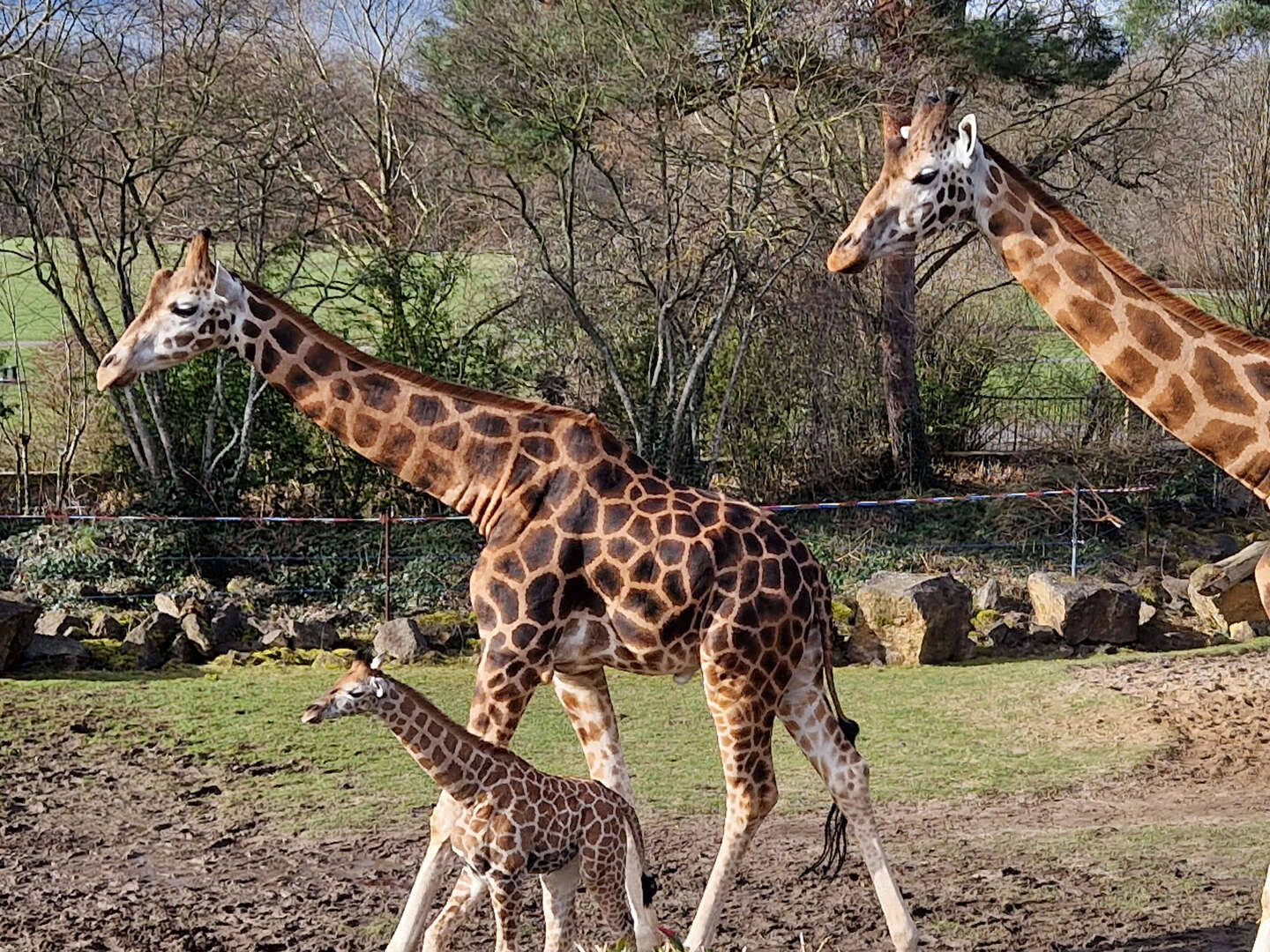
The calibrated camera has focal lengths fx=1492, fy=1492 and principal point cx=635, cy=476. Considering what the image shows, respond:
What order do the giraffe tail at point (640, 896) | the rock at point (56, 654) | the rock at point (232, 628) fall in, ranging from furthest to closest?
1. the rock at point (232, 628)
2. the rock at point (56, 654)
3. the giraffe tail at point (640, 896)

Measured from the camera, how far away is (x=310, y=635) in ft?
41.6

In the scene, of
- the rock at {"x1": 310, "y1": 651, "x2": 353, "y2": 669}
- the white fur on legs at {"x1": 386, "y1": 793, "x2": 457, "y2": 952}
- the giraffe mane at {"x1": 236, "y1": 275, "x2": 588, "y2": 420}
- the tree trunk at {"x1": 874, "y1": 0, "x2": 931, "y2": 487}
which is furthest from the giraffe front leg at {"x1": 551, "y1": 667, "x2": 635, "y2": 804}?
the tree trunk at {"x1": 874, "y1": 0, "x2": 931, "y2": 487}

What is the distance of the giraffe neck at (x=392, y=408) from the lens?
244 inches

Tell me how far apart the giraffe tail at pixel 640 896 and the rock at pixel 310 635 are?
23.0ft

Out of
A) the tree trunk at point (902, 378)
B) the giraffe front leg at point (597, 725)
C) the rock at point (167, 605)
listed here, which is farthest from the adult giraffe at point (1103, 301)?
the tree trunk at point (902, 378)

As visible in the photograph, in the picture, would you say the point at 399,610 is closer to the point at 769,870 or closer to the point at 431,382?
the point at 769,870

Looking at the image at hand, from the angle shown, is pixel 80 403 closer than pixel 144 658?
No

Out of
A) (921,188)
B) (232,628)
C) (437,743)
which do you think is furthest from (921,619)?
(437,743)

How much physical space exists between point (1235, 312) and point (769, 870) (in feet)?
47.8

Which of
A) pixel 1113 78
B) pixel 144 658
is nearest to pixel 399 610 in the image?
pixel 144 658

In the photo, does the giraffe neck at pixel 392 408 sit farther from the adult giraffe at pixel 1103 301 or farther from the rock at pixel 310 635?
the rock at pixel 310 635

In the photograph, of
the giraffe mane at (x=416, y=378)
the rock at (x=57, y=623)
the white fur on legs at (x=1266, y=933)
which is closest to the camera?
the white fur on legs at (x=1266, y=933)

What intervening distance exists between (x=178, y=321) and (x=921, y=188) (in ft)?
9.90

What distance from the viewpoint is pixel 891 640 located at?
12.6 m
